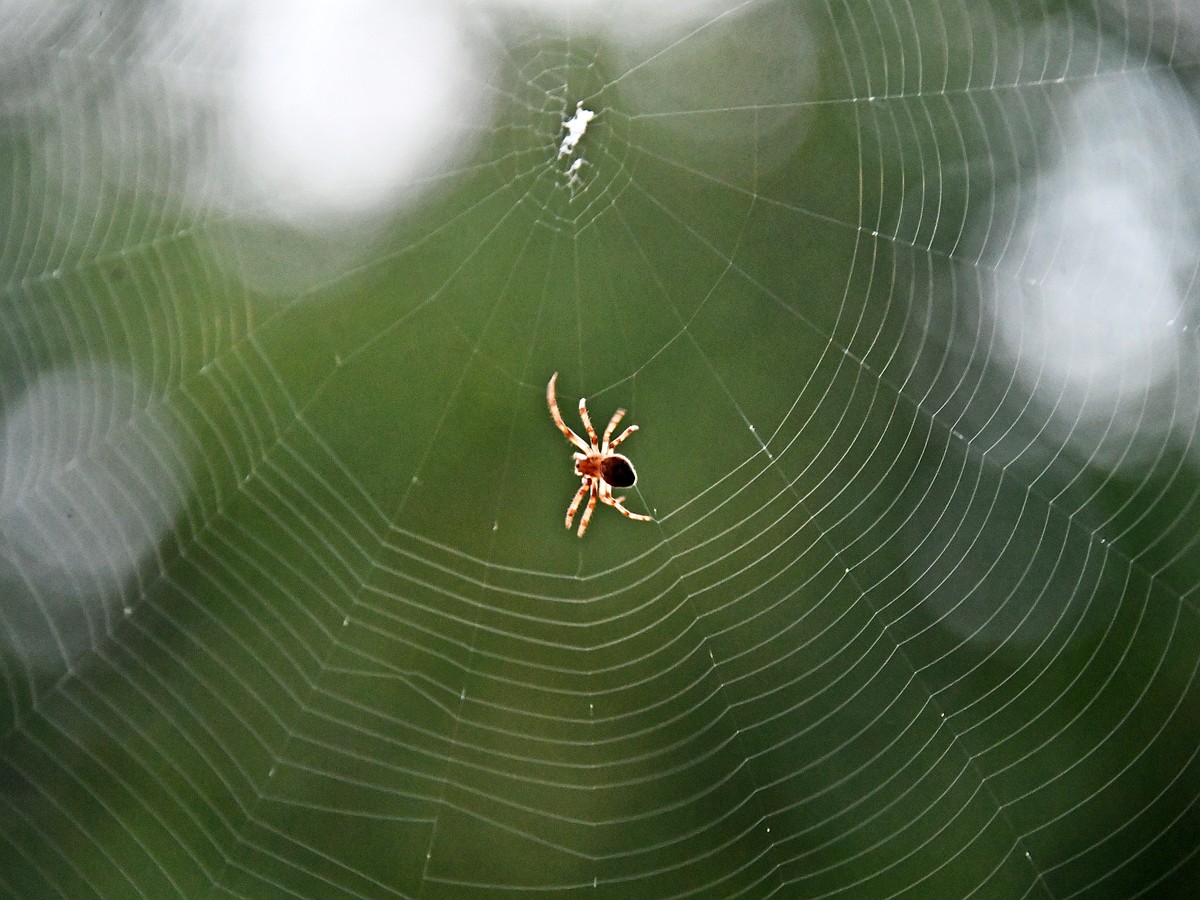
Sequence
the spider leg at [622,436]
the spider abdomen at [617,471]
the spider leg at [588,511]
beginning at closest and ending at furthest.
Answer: the spider abdomen at [617,471]
the spider leg at [622,436]
the spider leg at [588,511]

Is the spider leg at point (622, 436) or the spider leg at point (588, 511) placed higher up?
the spider leg at point (622, 436)

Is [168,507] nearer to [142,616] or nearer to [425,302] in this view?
[142,616]

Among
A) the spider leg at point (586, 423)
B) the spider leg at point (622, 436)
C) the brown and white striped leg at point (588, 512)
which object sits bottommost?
the brown and white striped leg at point (588, 512)

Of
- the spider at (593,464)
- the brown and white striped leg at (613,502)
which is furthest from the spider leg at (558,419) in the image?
the brown and white striped leg at (613,502)

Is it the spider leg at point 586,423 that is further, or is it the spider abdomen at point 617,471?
the spider leg at point 586,423

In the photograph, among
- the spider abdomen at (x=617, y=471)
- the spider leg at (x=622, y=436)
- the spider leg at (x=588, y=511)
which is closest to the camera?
the spider abdomen at (x=617, y=471)

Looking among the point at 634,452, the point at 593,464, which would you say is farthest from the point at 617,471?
the point at 634,452

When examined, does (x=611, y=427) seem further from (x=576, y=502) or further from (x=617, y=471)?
(x=576, y=502)

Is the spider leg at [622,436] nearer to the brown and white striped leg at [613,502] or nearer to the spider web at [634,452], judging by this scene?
the brown and white striped leg at [613,502]

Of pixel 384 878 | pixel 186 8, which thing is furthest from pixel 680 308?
pixel 384 878
